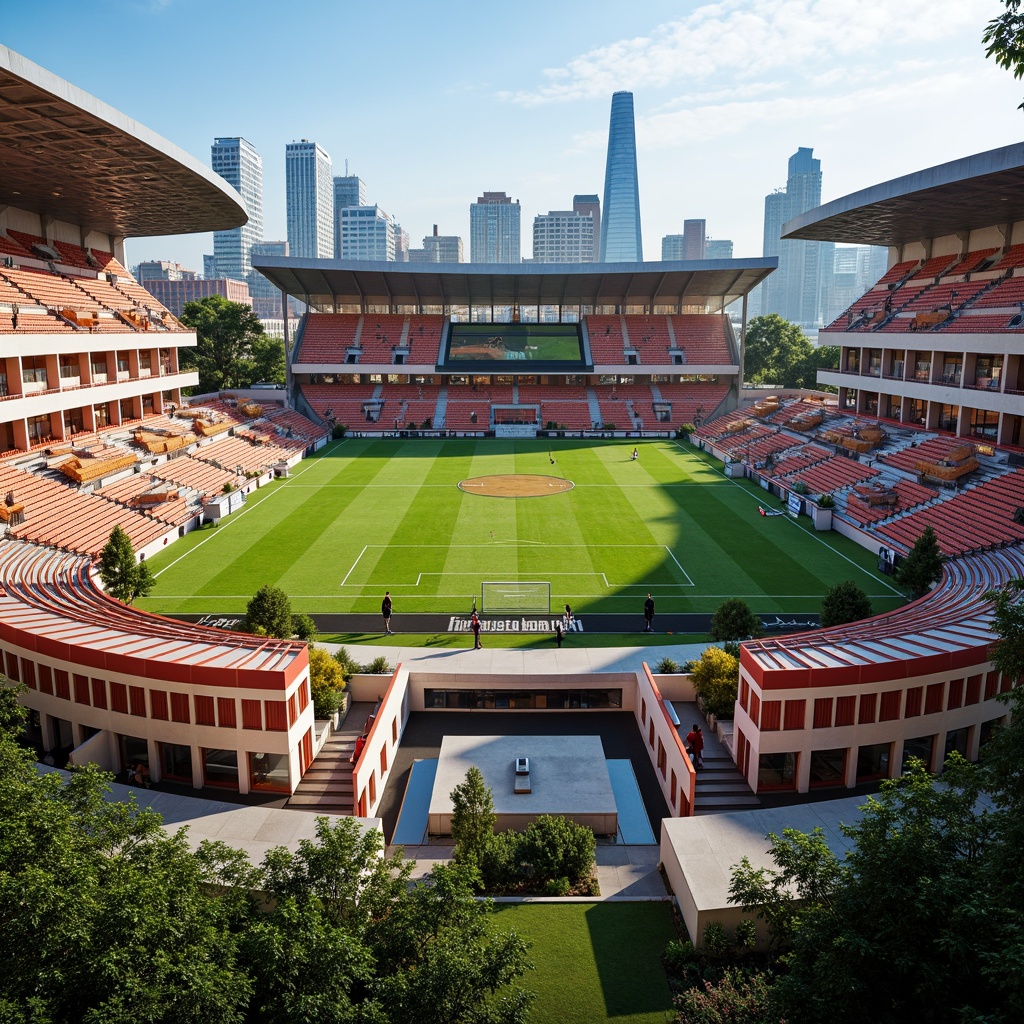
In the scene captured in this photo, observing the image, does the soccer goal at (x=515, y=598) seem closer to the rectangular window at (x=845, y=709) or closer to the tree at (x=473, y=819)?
the rectangular window at (x=845, y=709)

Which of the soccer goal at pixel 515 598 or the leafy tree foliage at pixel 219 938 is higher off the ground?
the leafy tree foliage at pixel 219 938

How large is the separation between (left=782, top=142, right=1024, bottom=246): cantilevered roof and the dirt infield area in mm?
23708

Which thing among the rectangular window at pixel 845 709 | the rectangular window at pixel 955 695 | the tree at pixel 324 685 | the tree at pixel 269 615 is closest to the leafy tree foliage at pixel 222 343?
the tree at pixel 269 615

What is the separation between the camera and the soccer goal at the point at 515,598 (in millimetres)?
29016

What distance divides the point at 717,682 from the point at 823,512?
22330 millimetres

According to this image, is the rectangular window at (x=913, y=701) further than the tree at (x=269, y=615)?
No

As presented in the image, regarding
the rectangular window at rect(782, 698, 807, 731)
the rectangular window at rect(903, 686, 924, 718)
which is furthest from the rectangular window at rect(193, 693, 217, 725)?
→ the rectangular window at rect(903, 686, 924, 718)

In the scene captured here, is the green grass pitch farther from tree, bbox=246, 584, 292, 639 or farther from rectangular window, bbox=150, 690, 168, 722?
rectangular window, bbox=150, 690, 168, 722

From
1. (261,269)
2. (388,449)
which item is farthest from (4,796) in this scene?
(261,269)

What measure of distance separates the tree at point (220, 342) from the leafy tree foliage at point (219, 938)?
71599 mm

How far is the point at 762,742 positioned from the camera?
1784 centimetres

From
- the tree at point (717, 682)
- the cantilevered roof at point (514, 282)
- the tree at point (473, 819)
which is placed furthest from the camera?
the cantilevered roof at point (514, 282)

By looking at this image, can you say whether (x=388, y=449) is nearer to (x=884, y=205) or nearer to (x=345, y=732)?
(x=884, y=205)

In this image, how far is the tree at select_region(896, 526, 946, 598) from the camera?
2827 cm
